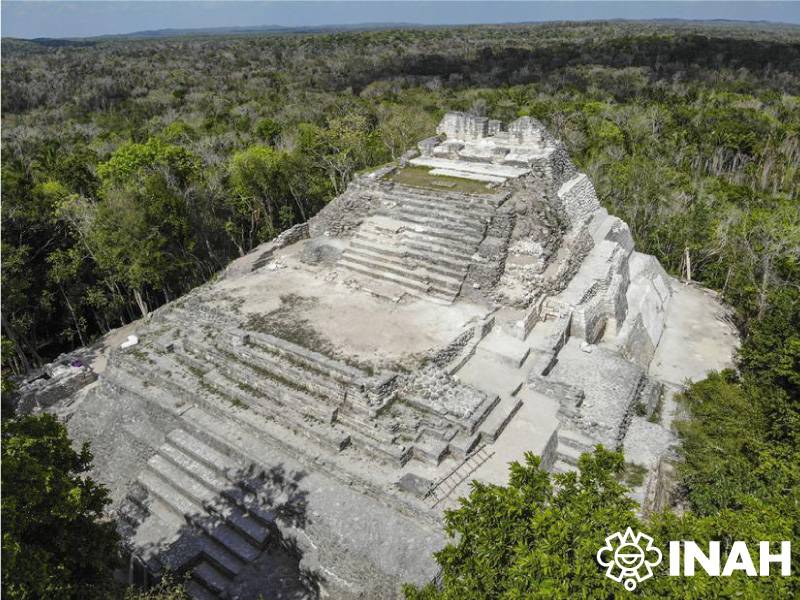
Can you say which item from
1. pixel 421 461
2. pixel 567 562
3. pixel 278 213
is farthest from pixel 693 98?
pixel 567 562

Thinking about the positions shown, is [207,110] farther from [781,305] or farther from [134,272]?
[781,305]

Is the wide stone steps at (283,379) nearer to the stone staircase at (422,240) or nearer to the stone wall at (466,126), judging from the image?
the stone staircase at (422,240)

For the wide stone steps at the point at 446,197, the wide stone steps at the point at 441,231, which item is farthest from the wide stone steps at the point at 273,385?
the wide stone steps at the point at 446,197

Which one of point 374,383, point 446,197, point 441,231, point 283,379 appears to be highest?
point 446,197

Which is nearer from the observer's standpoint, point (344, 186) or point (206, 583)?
point (206, 583)

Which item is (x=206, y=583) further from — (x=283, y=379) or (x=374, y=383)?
(x=374, y=383)

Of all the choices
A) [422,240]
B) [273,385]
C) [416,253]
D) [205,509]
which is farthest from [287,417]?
[422,240]
